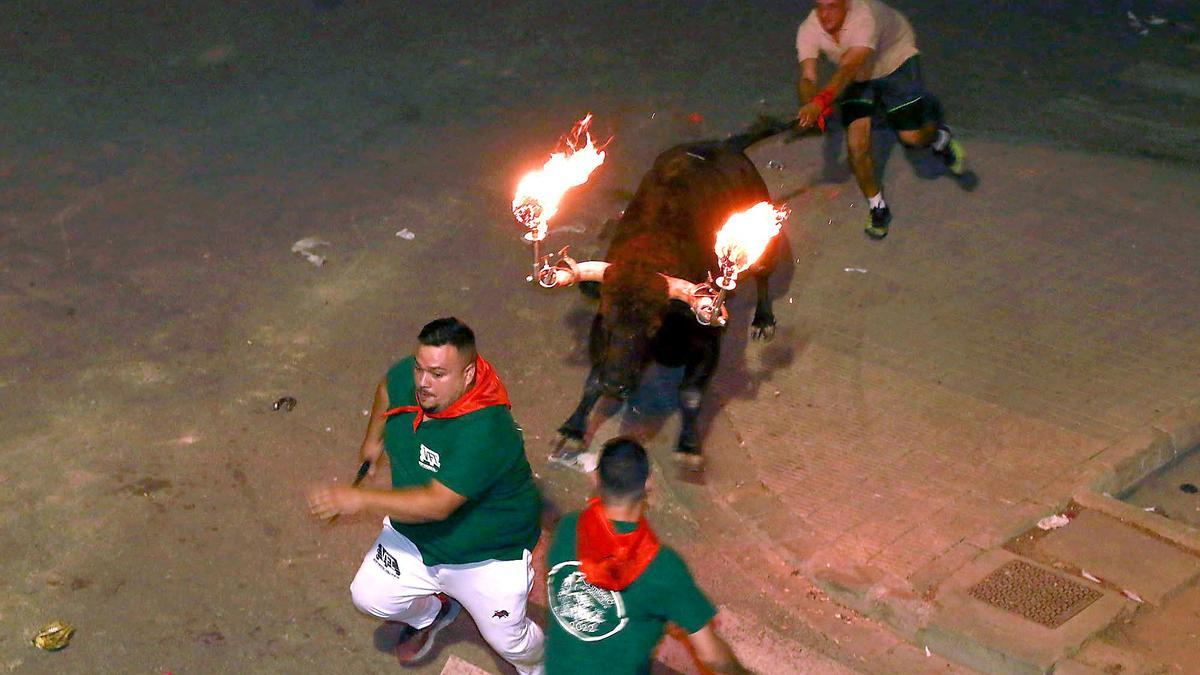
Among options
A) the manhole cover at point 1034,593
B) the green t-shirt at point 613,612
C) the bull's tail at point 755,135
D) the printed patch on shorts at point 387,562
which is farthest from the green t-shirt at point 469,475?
the bull's tail at point 755,135

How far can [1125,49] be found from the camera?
44.1ft

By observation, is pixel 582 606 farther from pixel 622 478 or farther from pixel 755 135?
pixel 755 135

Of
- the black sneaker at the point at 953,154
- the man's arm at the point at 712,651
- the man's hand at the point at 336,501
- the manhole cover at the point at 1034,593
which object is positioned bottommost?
the manhole cover at the point at 1034,593

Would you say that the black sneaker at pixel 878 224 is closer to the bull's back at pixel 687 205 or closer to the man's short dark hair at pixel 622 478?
the bull's back at pixel 687 205

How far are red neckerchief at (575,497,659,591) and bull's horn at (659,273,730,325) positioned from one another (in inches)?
95.6

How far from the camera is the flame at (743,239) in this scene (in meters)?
7.14

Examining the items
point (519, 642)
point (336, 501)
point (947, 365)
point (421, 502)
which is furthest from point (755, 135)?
point (336, 501)

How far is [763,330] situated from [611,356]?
196 cm

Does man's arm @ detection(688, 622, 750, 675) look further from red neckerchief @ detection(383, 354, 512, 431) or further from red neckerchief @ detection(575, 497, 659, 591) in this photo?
red neckerchief @ detection(383, 354, 512, 431)

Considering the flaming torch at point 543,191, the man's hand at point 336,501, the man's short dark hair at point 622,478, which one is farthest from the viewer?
the flaming torch at point 543,191

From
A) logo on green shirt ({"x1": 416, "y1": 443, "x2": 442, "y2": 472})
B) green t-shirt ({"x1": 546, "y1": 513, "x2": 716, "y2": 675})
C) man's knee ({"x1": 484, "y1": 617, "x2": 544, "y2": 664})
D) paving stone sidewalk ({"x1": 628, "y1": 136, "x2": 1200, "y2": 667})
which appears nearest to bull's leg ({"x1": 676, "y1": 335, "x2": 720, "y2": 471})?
paving stone sidewalk ({"x1": 628, "y1": 136, "x2": 1200, "y2": 667})

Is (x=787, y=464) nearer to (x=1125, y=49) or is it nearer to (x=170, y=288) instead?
(x=170, y=288)

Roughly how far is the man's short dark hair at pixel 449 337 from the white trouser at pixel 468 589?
0.99 metres

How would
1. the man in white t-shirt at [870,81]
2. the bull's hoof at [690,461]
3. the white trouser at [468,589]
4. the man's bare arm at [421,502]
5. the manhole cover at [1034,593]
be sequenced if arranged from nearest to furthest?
the man's bare arm at [421,502] < the white trouser at [468,589] < the manhole cover at [1034,593] < the bull's hoof at [690,461] < the man in white t-shirt at [870,81]
